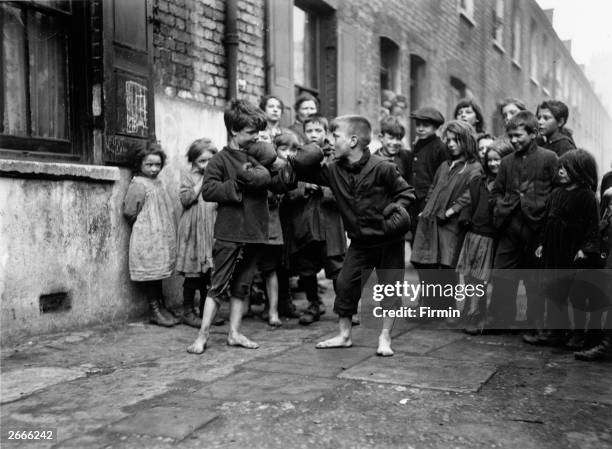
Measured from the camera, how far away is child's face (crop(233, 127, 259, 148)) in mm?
4617

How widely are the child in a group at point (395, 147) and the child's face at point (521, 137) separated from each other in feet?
4.65

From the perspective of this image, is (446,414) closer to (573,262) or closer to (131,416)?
(131,416)

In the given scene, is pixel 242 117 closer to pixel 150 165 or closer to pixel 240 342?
pixel 150 165

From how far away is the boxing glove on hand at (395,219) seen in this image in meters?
4.32

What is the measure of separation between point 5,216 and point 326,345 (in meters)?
2.26

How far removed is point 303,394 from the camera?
3506 mm

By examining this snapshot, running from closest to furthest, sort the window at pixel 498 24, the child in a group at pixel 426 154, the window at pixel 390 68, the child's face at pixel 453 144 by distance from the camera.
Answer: the child's face at pixel 453 144 < the child in a group at pixel 426 154 < the window at pixel 390 68 < the window at pixel 498 24

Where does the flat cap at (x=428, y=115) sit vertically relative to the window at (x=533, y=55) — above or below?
below

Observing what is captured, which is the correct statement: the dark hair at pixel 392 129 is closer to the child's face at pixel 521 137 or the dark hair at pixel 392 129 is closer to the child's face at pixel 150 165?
the child's face at pixel 521 137

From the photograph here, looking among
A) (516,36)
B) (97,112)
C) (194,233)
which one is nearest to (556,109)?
(194,233)

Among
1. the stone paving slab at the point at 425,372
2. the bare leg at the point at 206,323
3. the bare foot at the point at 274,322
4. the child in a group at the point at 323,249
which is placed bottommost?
the stone paving slab at the point at 425,372

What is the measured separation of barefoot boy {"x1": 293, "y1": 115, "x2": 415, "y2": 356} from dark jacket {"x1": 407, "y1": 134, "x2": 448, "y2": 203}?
1.73 meters

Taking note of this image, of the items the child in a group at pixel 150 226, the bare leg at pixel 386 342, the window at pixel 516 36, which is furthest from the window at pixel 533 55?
the bare leg at pixel 386 342

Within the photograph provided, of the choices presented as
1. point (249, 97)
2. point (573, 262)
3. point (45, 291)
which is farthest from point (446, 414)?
point (249, 97)
